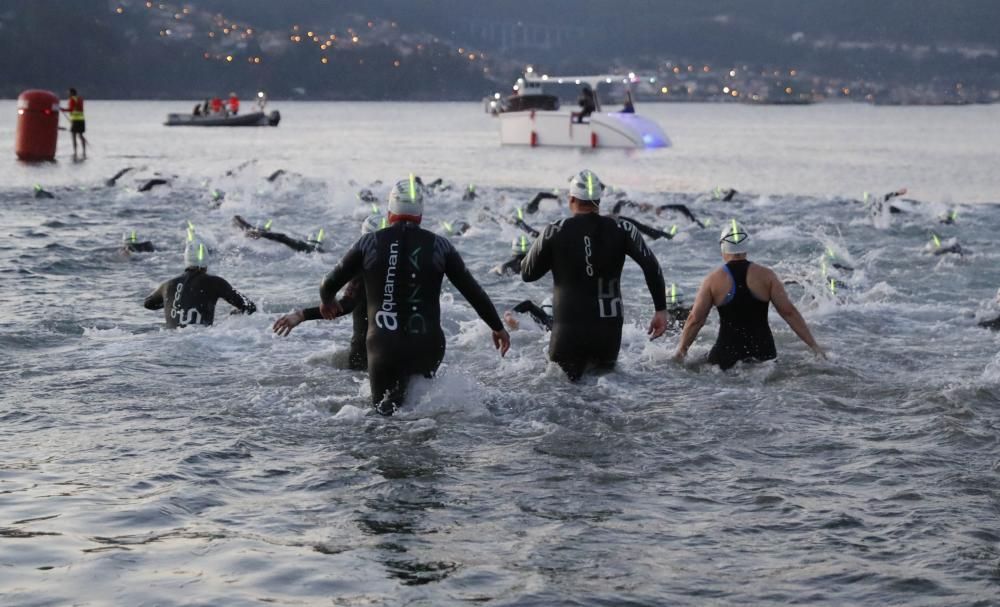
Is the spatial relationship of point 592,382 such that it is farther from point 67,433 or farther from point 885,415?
point 67,433

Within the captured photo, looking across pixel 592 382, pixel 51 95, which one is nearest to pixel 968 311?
pixel 592 382

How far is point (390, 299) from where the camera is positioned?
7918 mm

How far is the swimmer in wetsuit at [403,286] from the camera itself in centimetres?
788

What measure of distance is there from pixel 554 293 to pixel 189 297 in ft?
13.8

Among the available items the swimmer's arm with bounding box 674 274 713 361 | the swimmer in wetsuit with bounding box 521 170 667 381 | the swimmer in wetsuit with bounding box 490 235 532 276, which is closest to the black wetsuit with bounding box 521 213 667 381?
the swimmer in wetsuit with bounding box 521 170 667 381

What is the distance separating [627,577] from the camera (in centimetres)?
589

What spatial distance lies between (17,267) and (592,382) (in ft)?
37.4

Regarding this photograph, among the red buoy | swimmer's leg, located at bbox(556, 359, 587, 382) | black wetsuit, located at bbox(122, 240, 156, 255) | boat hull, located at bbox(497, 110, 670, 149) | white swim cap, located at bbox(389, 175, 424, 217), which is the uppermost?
boat hull, located at bbox(497, 110, 670, 149)

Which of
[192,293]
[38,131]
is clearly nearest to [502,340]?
[192,293]

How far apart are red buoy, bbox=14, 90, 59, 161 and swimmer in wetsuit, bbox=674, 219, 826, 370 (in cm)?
3494

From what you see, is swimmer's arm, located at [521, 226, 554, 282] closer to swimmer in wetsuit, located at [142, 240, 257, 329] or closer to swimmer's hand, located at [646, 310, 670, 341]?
swimmer's hand, located at [646, 310, 670, 341]

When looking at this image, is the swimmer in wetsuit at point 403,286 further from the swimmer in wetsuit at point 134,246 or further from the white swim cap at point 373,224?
the swimmer in wetsuit at point 134,246

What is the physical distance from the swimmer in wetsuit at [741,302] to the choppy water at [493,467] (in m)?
0.28

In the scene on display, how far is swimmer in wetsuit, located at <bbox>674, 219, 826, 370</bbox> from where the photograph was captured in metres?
9.68
